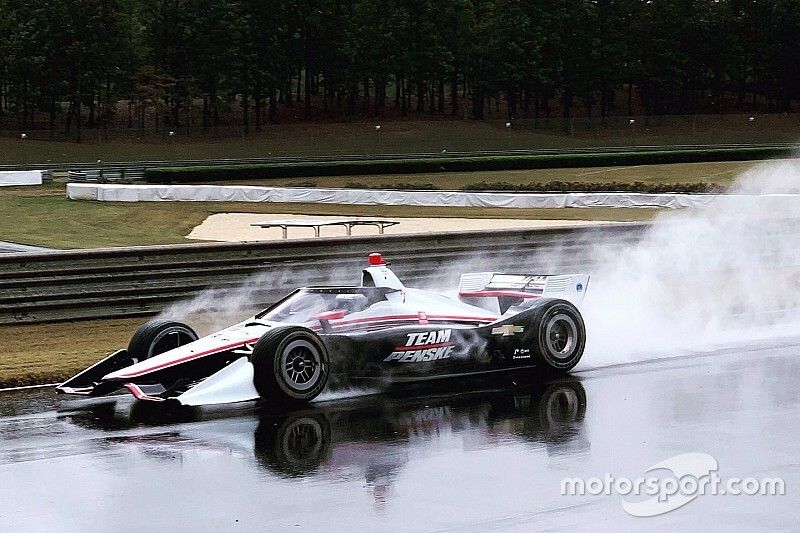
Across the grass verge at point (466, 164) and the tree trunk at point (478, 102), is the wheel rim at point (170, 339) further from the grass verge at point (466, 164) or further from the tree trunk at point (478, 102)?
the tree trunk at point (478, 102)

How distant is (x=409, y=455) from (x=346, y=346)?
2275 mm

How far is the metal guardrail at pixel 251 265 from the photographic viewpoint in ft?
Result: 48.6

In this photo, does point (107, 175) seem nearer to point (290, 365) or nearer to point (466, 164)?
point (466, 164)

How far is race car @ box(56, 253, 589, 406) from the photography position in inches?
389

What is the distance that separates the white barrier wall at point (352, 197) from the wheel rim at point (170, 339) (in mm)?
27951

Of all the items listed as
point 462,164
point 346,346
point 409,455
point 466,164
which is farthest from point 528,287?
point 466,164

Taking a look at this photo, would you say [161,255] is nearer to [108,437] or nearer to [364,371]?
[364,371]

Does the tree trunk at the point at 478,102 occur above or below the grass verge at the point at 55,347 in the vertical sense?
above

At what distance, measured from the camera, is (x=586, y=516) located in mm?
6672

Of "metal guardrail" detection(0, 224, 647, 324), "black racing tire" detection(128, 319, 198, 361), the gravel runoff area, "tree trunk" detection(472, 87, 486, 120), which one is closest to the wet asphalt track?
"black racing tire" detection(128, 319, 198, 361)

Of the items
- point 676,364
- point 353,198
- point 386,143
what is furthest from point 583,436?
point 386,143

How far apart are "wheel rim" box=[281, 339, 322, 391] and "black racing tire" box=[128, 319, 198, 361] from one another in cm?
164

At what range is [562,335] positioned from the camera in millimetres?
11742

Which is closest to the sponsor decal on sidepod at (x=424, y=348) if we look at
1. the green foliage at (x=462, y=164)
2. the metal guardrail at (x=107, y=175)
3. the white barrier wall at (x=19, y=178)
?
the green foliage at (x=462, y=164)
